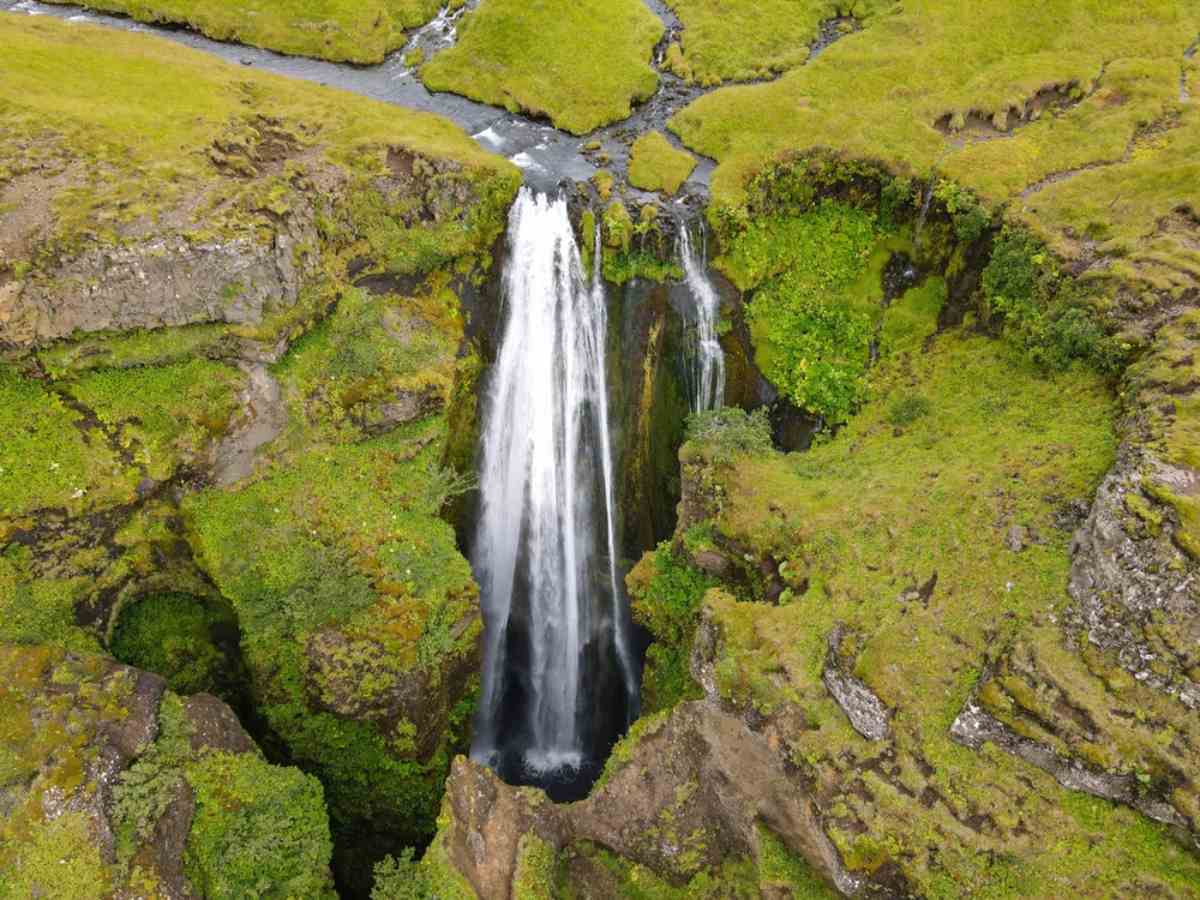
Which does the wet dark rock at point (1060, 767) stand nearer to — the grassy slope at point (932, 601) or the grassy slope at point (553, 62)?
the grassy slope at point (932, 601)

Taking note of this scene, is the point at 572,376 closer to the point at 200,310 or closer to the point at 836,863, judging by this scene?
the point at 200,310

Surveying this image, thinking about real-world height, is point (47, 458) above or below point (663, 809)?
above

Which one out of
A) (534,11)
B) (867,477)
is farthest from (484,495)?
(534,11)

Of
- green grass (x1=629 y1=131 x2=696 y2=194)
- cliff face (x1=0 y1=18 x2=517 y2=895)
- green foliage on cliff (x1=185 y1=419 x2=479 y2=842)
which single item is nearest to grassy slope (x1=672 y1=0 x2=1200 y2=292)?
green grass (x1=629 y1=131 x2=696 y2=194)

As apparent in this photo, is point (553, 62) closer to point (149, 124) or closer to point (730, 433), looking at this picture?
point (149, 124)

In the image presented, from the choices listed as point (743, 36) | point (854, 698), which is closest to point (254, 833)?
point (854, 698)

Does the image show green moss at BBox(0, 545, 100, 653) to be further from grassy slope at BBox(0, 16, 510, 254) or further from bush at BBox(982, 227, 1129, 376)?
bush at BBox(982, 227, 1129, 376)
